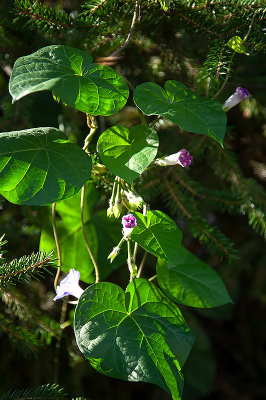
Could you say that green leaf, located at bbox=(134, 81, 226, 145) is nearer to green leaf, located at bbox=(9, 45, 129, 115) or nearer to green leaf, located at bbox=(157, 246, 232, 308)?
green leaf, located at bbox=(9, 45, 129, 115)

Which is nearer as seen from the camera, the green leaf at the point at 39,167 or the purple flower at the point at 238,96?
the green leaf at the point at 39,167

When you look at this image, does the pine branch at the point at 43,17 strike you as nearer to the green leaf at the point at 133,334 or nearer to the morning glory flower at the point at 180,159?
the morning glory flower at the point at 180,159

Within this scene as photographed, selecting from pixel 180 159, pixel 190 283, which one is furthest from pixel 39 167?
pixel 190 283

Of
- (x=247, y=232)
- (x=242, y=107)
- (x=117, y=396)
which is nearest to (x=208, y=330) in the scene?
(x=117, y=396)

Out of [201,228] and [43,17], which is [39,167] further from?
[201,228]

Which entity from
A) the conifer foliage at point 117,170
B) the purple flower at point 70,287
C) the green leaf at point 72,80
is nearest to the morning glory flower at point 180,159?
the conifer foliage at point 117,170

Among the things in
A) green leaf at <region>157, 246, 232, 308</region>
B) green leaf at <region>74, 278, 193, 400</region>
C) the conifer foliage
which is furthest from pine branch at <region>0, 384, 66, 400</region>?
green leaf at <region>157, 246, 232, 308</region>
